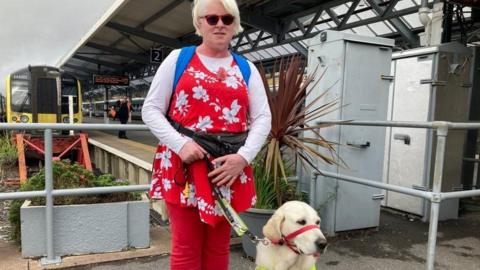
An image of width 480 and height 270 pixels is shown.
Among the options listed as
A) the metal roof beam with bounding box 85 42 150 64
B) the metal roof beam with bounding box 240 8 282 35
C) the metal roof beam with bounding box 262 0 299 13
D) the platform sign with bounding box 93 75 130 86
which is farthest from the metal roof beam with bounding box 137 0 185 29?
the platform sign with bounding box 93 75 130 86

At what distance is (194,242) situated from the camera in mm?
2010

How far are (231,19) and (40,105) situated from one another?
612 inches

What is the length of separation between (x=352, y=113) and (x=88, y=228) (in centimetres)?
295

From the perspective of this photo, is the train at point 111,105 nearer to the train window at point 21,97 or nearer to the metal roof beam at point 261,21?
the train window at point 21,97

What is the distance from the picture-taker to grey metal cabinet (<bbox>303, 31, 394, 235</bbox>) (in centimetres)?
447

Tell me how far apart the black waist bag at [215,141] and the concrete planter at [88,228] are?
217 centimetres

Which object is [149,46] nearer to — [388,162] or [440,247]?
[388,162]

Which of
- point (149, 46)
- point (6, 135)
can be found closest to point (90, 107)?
point (149, 46)

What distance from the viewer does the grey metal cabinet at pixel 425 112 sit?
5.26 m

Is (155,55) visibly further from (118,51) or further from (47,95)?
(47,95)

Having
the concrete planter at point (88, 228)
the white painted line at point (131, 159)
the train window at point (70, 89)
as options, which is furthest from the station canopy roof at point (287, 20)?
the concrete planter at point (88, 228)

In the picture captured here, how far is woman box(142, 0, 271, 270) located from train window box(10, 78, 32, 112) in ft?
50.9

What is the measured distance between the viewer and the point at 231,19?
1.95 metres

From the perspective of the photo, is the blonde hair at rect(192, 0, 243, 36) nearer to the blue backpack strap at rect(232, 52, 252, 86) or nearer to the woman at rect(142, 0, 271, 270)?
the woman at rect(142, 0, 271, 270)
